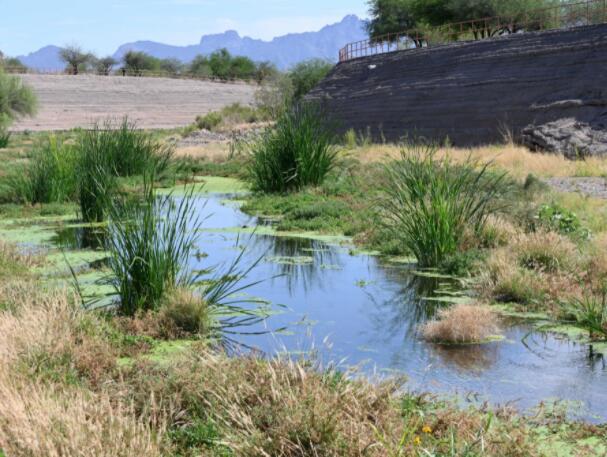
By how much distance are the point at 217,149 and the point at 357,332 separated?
2560 centimetres

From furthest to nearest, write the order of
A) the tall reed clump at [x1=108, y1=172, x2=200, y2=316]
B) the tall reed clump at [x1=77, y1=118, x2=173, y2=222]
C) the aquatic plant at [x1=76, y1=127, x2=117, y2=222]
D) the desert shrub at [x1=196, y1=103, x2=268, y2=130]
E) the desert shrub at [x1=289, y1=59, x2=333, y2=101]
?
the desert shrub at [x1=289, y1=59, x2=333, y2=101] → the desert shrub at [x1=196, y1=103, x2=268, y2=130] → the aquatic plant at [x1=76, y1=127, x2=117, y2=222] → the tall reed clump at [x1=77, y1=118, x2=173, y2=222] → the tall reed clump at [x1=108, y1=172, x2=200, y2=316]

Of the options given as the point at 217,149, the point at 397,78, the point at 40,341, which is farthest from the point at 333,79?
the point at 40,341

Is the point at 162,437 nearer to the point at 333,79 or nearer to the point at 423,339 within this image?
the point at 423,339

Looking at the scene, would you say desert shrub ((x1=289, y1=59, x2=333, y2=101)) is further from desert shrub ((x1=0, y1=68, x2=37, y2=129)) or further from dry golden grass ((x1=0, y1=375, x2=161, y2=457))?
dry golden grass ((x1=0, y1=375, x2=161, y2=457))

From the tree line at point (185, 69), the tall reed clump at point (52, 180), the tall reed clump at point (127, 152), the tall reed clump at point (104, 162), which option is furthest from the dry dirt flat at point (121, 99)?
the tall reed clump at point (52, 180)

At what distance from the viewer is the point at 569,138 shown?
89.2 ft

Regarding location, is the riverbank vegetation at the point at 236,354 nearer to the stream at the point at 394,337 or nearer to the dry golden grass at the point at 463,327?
the dry golden grass at the point at 463,327

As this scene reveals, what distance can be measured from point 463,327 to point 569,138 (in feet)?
68.2

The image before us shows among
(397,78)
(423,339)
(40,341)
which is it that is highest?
(397,78)

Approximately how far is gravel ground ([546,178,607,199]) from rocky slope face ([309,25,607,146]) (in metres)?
9.20

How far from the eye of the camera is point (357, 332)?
8391 mm

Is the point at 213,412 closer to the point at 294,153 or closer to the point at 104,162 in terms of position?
the point at 104,162

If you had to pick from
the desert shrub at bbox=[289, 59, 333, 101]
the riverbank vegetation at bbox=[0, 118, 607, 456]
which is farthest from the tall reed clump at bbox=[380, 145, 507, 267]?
the desert shrub at bbox=[289, 59, 333, 101]

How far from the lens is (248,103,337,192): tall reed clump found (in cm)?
1758
